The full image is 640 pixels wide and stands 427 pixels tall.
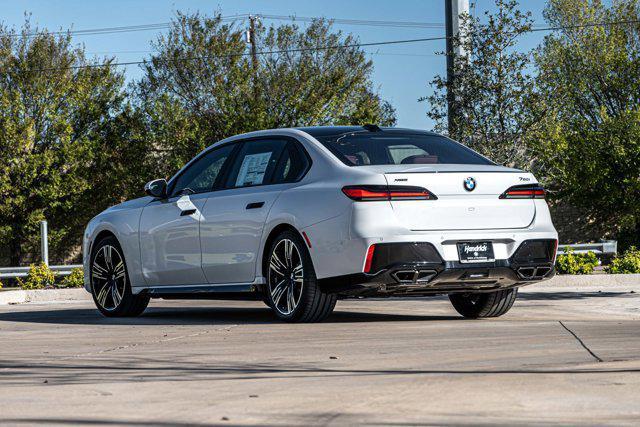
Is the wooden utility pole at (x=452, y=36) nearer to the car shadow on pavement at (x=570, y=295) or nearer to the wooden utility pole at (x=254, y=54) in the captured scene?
the car shadow on pavement at (x=570, y=295)

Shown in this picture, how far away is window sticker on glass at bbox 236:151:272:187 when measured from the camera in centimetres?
985

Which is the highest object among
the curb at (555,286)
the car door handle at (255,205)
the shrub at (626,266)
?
the car door handle at (255,205)

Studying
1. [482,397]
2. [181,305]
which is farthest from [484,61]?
[482,397]

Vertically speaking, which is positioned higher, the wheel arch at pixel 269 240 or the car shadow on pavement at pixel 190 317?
the wheel arch at pixel 269 240

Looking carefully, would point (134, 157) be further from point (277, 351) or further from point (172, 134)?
point (277, 351)

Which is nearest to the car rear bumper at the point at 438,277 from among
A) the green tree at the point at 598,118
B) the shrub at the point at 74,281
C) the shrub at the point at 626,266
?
the shrub at the point at 626,266

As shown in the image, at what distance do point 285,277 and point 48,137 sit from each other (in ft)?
98.1

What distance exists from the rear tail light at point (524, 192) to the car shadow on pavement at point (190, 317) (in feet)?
5.04

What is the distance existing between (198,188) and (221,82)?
29057mm

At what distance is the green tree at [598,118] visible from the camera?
36.2 metres

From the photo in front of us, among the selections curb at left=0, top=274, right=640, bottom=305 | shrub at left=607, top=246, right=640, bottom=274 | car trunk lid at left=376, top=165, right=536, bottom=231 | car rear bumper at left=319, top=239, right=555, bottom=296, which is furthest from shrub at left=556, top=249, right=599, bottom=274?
car trunk lid at left=376, top=165, right=536, bottom=231

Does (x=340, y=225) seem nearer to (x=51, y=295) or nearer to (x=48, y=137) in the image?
(x=51, y=295)

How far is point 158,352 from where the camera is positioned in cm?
745

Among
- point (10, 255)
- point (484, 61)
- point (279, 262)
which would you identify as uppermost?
point (484, 61)
